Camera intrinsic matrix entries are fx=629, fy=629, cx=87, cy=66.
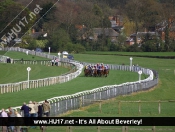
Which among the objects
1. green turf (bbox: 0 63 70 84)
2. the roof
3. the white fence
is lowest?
green turf (bbox: 0 63 70 84)

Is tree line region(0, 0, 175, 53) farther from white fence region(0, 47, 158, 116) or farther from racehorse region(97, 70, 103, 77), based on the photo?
white fence region(0, 47, 158, 116)

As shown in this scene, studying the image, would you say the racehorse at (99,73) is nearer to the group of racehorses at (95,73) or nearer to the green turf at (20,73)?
the group of racehorses at (95,73)

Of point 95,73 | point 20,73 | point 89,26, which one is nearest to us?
point 95,73

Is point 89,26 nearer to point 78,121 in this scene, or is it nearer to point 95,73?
point 95,73

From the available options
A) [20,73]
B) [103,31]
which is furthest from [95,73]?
[103,31]

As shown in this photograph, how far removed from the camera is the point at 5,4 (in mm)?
26734

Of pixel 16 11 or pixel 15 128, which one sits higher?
pixel 16 11

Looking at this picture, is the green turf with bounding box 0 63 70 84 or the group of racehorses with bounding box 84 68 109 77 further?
the group of racehorses with bounding box 84 68 109 77

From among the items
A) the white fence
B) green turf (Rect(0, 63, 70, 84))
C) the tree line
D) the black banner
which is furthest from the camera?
the tree line

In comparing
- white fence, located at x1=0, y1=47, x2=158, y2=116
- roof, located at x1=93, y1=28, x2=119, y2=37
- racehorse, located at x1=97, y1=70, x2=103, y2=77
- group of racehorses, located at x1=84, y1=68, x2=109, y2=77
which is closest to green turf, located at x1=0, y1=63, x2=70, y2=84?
group of racehorses, located at x1=84, y1=68, x2=109, y2=77

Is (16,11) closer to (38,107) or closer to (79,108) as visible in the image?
(38,107)

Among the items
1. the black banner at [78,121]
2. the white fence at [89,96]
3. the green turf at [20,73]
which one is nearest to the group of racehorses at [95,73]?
the green turf at [20,73]

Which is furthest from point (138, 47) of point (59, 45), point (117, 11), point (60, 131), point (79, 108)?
point (60, 131)

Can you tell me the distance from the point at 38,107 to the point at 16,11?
3.92m
